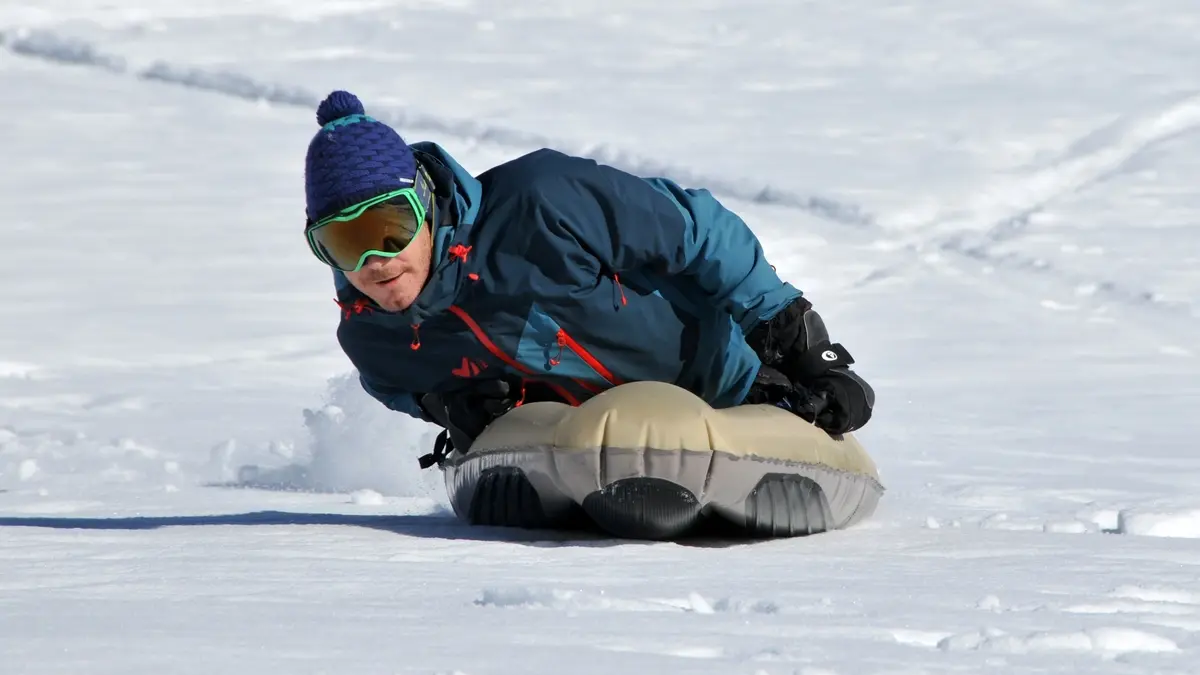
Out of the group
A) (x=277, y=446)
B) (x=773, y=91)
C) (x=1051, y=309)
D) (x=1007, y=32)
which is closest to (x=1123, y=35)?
(x=1007, y=32)

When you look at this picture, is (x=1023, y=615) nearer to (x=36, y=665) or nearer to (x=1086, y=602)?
(x=1086, y=602)

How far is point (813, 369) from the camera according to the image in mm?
3336

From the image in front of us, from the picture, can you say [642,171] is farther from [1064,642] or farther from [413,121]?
[1064,642]

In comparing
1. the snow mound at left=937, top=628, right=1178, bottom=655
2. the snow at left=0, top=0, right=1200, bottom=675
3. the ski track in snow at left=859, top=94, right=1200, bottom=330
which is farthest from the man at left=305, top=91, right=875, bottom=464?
the ski track in snow at left=859, top=94, right=1200, bottom=330

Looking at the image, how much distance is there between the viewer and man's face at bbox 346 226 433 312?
2.96 metres

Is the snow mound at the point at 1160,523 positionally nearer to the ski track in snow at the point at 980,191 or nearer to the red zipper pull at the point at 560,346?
the red zipper pull at the point at 560,346

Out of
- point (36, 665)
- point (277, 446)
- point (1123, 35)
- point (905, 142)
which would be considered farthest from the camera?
point (1123, 35)

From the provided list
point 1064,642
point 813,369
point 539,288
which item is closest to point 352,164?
point 539,288

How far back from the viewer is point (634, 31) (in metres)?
13.9

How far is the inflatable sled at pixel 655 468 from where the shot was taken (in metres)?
2.99

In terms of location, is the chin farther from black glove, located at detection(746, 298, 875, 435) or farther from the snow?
black glove, located at detection(746, 298, 875, 435)

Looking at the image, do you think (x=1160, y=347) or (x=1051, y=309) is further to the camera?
(x=1051, y=309)

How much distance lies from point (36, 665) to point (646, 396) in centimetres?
151

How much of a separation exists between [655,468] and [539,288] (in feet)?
1.27
